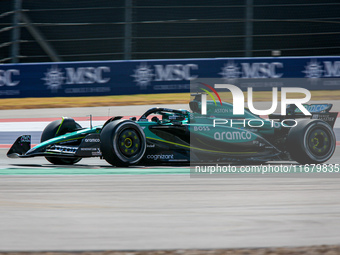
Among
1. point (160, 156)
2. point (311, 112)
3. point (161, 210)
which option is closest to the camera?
point (161, 210)

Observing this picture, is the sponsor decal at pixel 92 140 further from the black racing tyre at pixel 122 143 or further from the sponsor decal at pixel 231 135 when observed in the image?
the sponsor decal at pixel 231 135

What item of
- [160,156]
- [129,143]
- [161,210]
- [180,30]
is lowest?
[161,210]

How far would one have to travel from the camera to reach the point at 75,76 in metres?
15.9

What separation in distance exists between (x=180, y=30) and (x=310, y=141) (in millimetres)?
13385

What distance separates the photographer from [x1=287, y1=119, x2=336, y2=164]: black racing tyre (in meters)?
7.87

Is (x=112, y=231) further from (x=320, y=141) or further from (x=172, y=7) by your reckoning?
(x=172, y=7)

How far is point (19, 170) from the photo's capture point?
771 centimetres

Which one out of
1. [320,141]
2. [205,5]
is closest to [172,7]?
[205,5]

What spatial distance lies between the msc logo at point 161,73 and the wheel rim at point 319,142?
7.96 meters

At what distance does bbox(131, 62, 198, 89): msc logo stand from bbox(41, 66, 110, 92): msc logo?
89cm

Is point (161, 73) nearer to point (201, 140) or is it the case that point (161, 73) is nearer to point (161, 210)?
point (201, 140)

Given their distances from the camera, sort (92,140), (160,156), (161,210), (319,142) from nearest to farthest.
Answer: (161,210), (92,140), (160,156), (319,142)

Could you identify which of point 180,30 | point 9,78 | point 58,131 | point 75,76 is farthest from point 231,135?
point 180,30

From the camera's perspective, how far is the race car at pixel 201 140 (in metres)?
7.61
